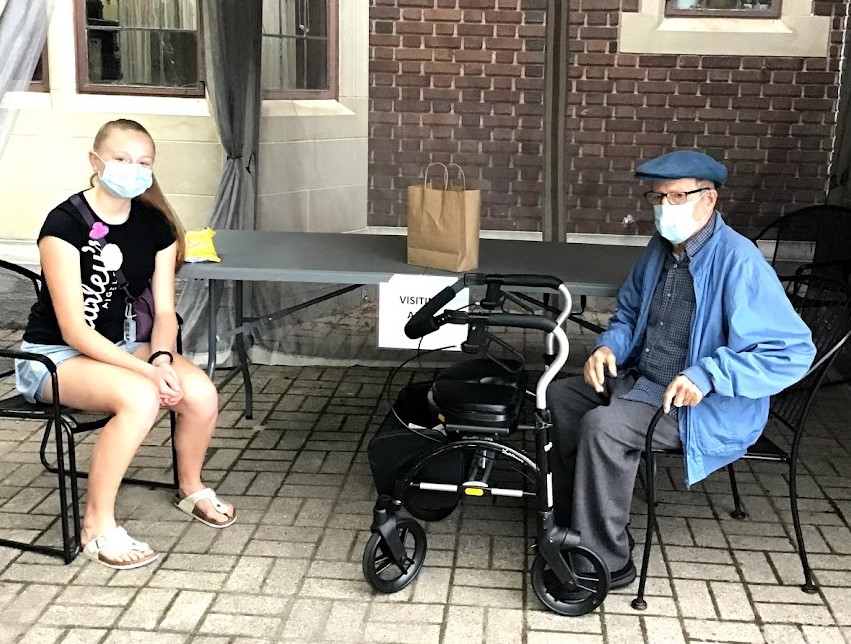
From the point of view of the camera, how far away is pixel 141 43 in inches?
200

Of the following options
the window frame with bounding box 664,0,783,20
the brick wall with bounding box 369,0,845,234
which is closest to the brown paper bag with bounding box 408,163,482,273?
the brick wall with bounding box 369,0,845,234

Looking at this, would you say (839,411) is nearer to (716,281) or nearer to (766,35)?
(766,35)

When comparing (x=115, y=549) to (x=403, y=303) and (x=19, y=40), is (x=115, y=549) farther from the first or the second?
(x=19, y=40)

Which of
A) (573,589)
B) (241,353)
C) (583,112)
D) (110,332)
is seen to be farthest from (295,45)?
(573,589)

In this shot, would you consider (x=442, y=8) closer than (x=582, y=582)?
No

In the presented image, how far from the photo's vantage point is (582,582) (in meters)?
2.47

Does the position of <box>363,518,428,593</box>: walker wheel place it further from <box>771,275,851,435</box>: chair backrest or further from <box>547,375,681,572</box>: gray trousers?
<box>771,275,851,435</box>: chair backrest

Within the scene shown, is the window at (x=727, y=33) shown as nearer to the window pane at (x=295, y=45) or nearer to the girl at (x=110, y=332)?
the window pane at (x=295, y=45)

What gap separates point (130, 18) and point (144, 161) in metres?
2.72

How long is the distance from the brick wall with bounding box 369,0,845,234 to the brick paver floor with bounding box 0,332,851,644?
150 centimetres

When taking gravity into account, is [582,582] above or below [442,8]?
below

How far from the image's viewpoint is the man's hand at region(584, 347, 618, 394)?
8.79 feet

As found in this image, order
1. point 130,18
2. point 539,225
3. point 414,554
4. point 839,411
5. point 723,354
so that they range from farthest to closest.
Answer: point 130,18 → point 539,225 → point 839,411 → point 414,554 → point 723,354

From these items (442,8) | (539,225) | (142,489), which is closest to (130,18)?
(442,8)
